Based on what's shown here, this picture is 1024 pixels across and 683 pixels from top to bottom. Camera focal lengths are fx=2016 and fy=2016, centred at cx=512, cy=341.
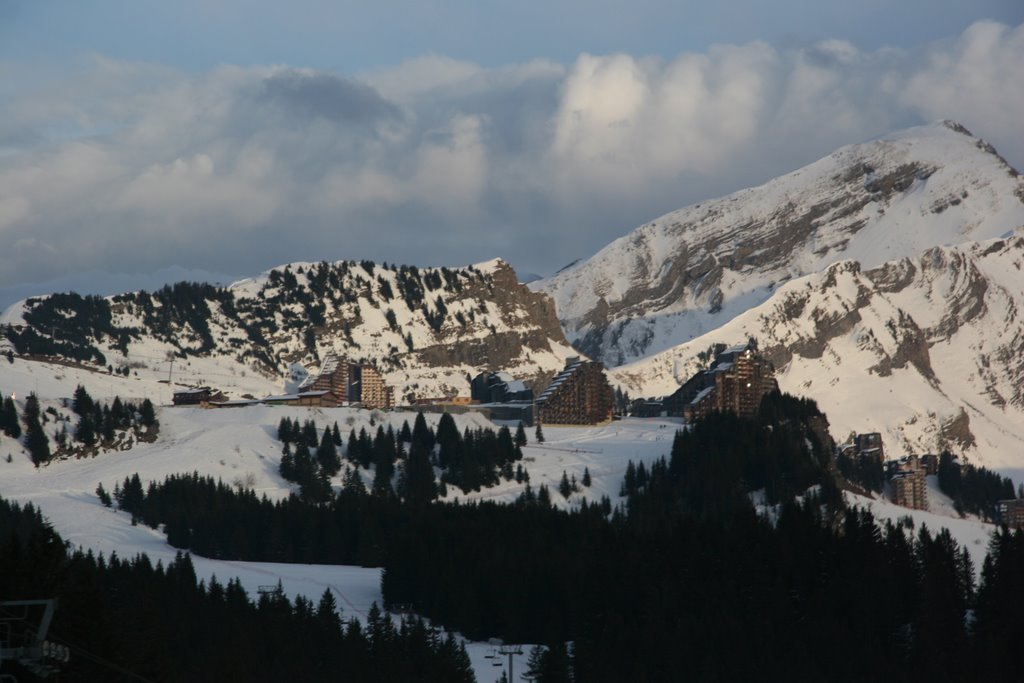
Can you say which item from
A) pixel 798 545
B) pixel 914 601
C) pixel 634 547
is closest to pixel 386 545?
pixel 634 547

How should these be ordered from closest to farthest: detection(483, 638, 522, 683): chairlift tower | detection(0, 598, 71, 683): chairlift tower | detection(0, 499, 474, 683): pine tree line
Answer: detection(0, 598, 71, 683): chairlift tower < detection(0, 499, 474, 683): pine tree line < detection(483, 638, 522, 683): chairlift tower

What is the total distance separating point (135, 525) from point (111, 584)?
2202 inches

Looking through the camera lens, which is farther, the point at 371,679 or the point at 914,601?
the point at 914,601

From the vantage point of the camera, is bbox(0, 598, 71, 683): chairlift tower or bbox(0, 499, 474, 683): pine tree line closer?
bbox(0, 598, 71, 683): chairlift tower

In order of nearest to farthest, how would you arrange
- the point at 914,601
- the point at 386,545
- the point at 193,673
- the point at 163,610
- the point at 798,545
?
the point at 193,673
the point at 163,610
the point at 914,601
the point at 798,545
the point at 386,545

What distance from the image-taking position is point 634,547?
6811 inches

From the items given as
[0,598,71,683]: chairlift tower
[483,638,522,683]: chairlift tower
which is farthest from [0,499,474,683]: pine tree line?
[0,598,71,683]: chairlift tower

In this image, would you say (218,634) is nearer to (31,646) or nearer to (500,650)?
(500,650)

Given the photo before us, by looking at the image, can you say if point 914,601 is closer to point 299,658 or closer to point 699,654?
point 699,654

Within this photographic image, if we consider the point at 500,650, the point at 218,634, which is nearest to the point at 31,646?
the point at 218,634

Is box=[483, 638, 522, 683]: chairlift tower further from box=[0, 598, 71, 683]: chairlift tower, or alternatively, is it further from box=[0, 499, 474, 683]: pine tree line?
box=[0, 598, 71, 683]: chairlift tower

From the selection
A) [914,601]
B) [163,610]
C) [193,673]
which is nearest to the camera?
[193,673]

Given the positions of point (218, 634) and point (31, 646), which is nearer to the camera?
point (31, 646)

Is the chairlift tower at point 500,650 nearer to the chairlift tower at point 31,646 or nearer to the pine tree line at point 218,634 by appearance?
the pine tree line at point 218,634
